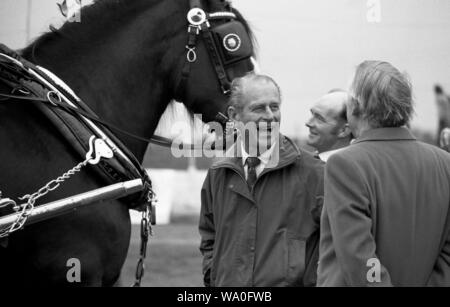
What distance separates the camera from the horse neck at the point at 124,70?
3418 millimetres

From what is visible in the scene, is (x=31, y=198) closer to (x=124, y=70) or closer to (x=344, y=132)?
(x=124, y=70)

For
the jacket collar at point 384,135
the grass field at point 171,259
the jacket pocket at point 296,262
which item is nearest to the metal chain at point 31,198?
the jacket pocket at point 296,262

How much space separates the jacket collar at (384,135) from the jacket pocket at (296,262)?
0.57 metres

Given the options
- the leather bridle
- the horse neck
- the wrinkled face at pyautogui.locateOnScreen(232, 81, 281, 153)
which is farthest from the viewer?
the leather bridle

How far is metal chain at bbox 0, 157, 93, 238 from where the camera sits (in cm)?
284

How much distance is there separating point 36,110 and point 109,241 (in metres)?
0.65

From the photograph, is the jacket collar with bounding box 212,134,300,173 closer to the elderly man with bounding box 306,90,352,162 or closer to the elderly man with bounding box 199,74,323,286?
the elderly man with bounding box 199,74,323,286

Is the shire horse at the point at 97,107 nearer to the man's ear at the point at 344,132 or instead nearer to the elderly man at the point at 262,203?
the elderly man at the point at 262,203

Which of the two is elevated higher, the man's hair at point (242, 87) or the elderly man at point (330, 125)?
the man's hair at point (242, 87)

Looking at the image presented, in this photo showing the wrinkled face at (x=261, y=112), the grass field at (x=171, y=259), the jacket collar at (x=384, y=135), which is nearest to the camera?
the jacket collar at (x=384, y=135)

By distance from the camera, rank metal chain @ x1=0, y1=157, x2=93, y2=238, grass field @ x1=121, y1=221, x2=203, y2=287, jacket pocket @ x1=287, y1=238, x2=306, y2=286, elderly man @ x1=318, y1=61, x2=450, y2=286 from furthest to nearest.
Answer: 1. grass field @ x1=121, y1=221, x2=203, y2=287
2. metal chain @ x1=0, y1=157, x2=93, y2=238
3. jacket pocket @ x1=287, y1=238, x2=306, y2=286
4. elderly man @ x1=318, y1=61, x2=450, y2=286

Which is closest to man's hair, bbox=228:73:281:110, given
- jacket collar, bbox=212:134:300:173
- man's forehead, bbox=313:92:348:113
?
jacket collar, bbox=212:134:300:173

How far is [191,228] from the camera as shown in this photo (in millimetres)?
10625

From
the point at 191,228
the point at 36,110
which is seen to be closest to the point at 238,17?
the point at 36,110
